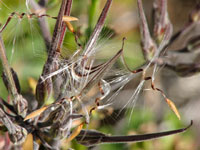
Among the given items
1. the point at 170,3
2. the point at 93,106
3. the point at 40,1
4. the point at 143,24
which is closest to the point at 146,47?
the point at 143,24

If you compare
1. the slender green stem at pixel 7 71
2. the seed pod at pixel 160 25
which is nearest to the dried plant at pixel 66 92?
the slender green stem at pixel 7 71

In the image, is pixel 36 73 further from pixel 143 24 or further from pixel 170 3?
pixel 170 3

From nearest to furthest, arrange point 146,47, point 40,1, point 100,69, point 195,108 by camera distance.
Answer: point 100,69 → point 146,47 → point 40,1 → point 195,108

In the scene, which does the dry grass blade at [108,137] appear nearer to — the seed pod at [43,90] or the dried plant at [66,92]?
the dried plant at [66,92]

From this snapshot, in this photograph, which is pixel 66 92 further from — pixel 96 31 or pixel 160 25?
pixel 160 25

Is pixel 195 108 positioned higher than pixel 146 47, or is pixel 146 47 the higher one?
pixel 146 47

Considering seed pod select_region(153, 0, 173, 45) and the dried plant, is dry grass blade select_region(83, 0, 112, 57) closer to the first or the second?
the dried plant

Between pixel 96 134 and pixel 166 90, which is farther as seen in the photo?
pixel 166 90

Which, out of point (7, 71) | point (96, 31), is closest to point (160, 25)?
point (96, 31)

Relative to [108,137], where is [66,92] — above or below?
above

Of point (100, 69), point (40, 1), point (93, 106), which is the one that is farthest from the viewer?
point (40, 1)

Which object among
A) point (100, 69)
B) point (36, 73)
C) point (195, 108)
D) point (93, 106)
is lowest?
point (195, 108)
